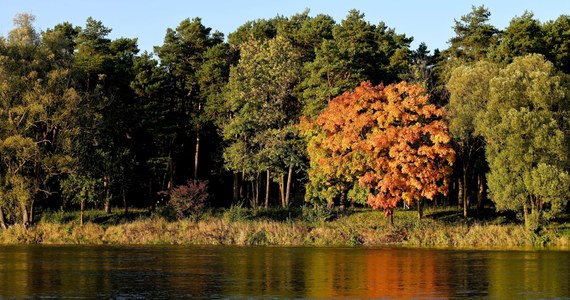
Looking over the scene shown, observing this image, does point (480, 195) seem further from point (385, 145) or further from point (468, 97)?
point (385, 145)

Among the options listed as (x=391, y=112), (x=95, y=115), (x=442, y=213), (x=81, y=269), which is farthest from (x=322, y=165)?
(x=81, y=269)

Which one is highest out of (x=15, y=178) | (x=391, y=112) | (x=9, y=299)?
(x=391, y=112)

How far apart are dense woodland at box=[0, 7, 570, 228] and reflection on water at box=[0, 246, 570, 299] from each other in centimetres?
1251

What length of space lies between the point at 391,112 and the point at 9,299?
44412 millimetres

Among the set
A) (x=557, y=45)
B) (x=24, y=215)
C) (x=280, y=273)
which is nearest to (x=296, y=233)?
(x=24, y=215)

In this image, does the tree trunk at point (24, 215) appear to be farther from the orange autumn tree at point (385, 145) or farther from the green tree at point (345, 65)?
the green tree at point (345, 65)

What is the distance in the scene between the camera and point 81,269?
4525 cm

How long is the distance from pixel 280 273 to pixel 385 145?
29.7 metres

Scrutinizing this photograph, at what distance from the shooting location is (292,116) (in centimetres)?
9050

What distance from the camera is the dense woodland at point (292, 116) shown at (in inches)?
2761

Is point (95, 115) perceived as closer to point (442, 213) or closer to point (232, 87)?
point (232, 87)

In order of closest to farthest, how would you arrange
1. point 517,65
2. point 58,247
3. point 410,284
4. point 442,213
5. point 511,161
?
point 410,284
point 58,247
point 511,161
point 517,65
point 442,213

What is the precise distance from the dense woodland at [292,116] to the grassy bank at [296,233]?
2.24 meters

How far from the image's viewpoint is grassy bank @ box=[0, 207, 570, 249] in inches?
2591
